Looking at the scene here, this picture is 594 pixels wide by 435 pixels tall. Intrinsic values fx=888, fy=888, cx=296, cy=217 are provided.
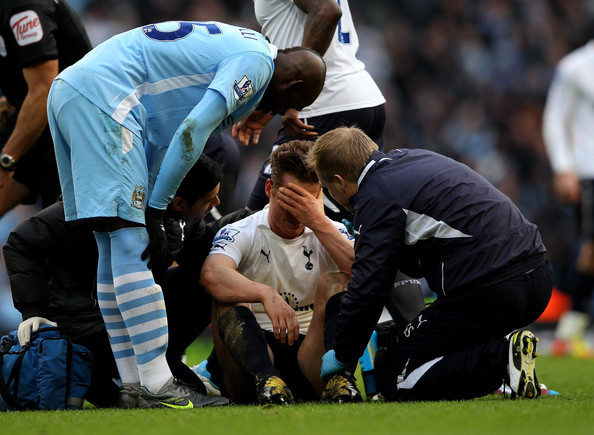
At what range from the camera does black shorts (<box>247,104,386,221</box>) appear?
16.8 feet

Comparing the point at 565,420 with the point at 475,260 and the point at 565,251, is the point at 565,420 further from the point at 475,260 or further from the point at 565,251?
the point at 565,251

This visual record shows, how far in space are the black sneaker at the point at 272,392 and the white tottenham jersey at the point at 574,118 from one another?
487 centimetres

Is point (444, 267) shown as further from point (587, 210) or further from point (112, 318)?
point (587, 210)

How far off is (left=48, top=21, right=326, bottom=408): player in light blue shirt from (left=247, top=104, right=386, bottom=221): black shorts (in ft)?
3.25

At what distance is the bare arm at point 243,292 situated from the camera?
399cm

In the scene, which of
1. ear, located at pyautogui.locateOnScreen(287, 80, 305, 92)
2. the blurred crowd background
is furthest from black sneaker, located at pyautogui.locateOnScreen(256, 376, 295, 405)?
the blurred crowd background

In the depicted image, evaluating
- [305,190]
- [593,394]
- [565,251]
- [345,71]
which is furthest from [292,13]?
[565,251]

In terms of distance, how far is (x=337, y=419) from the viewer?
10.6 feet

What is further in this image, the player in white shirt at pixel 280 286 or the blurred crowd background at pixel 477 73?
the blurred crowd background at pixel 477 73

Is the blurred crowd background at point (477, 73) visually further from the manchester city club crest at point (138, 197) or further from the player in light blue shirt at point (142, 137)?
the manchester city club crest at point (138, 197)

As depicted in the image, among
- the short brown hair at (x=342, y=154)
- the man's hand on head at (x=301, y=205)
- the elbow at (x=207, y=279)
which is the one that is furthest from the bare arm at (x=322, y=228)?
the elbow at (x=207, y=279)

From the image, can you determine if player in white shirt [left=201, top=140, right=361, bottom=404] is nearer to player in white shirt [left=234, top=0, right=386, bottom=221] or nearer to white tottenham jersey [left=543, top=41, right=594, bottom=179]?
player in white shirt [left=234, top=0, right=386, bottom=221]

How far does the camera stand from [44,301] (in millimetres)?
4090

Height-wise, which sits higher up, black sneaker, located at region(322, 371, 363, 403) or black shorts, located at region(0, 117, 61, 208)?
black shorts, located at region(0, 117, 61, 208)
